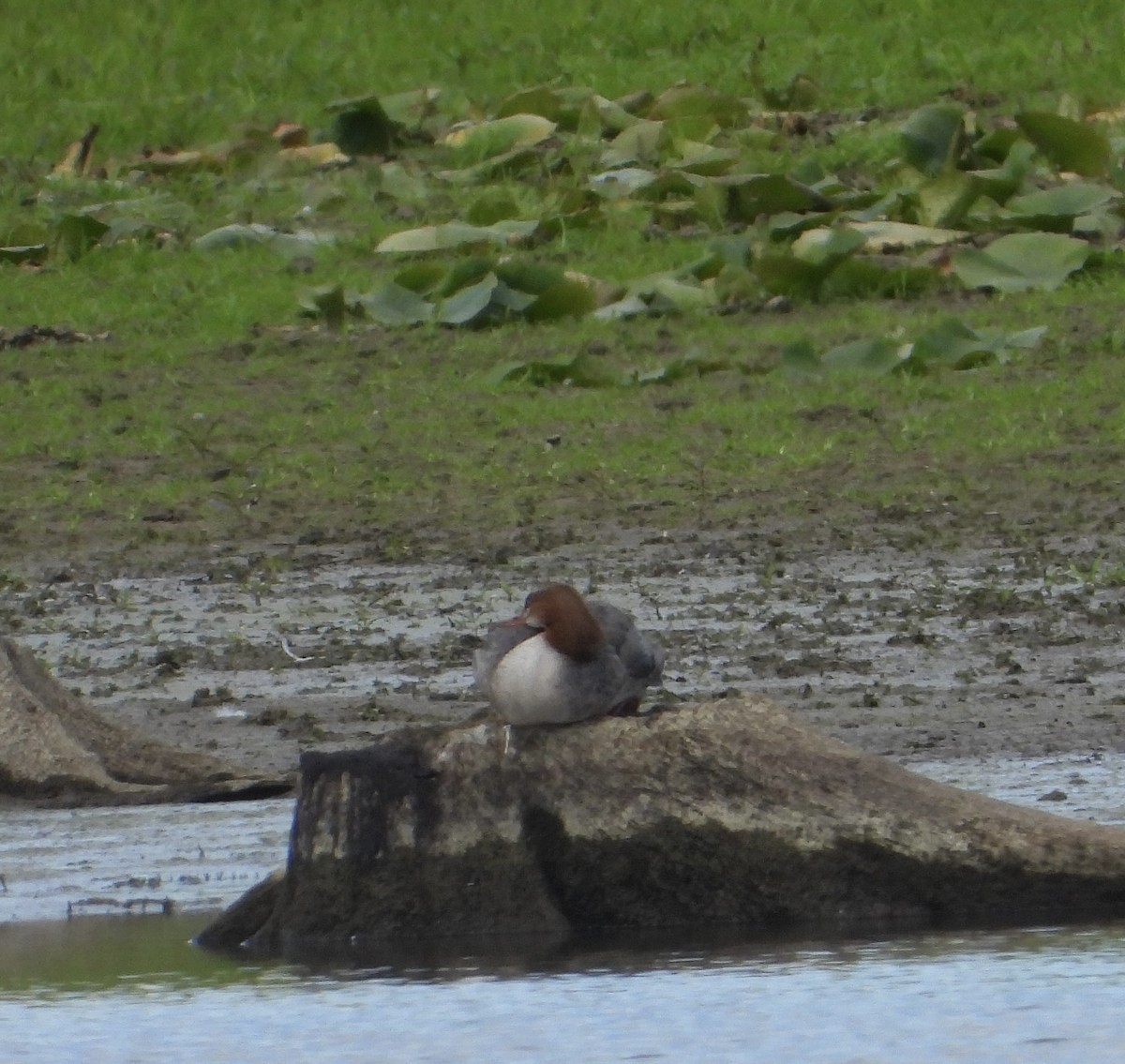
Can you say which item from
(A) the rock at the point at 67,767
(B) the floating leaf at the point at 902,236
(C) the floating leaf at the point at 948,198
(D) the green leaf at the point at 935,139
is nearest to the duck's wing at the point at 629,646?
(A) the rock at the point at 67,767

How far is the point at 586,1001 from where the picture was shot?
18.0 feet

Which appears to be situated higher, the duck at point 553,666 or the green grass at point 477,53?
the green grass at point 477,53

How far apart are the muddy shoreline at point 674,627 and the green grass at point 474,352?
48 centimetres

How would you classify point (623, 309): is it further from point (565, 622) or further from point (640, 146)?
point (565, 622)

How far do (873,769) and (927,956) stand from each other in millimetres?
405

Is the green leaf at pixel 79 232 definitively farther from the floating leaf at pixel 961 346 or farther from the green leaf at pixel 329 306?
the floating leaf at pixel 961 346

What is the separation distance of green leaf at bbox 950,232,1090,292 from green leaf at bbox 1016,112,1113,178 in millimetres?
1204

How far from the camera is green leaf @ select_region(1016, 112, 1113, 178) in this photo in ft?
50.1

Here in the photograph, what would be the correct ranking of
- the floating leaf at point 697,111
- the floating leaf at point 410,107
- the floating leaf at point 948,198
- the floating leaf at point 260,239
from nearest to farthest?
the floating leaf at point 948,198 → the floating leaf at point 260,239 → the floating leaf at point 697,111 → the floating leaf at point 410,107

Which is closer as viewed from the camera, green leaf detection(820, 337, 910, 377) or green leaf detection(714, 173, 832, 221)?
green leaf detection(820, 337, 910, 377)

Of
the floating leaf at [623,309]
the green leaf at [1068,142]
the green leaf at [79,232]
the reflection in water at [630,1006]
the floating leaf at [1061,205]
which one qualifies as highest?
the green leaf at [1068,142]

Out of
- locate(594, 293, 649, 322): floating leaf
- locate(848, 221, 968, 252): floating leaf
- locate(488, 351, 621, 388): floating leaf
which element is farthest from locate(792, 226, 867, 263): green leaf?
locate(488, 351, 621, 388): floating leaf

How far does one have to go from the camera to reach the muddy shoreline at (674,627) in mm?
7883

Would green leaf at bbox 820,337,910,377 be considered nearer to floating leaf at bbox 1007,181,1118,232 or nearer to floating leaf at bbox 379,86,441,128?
floating leaf at bbox 1007,181,1118,232
